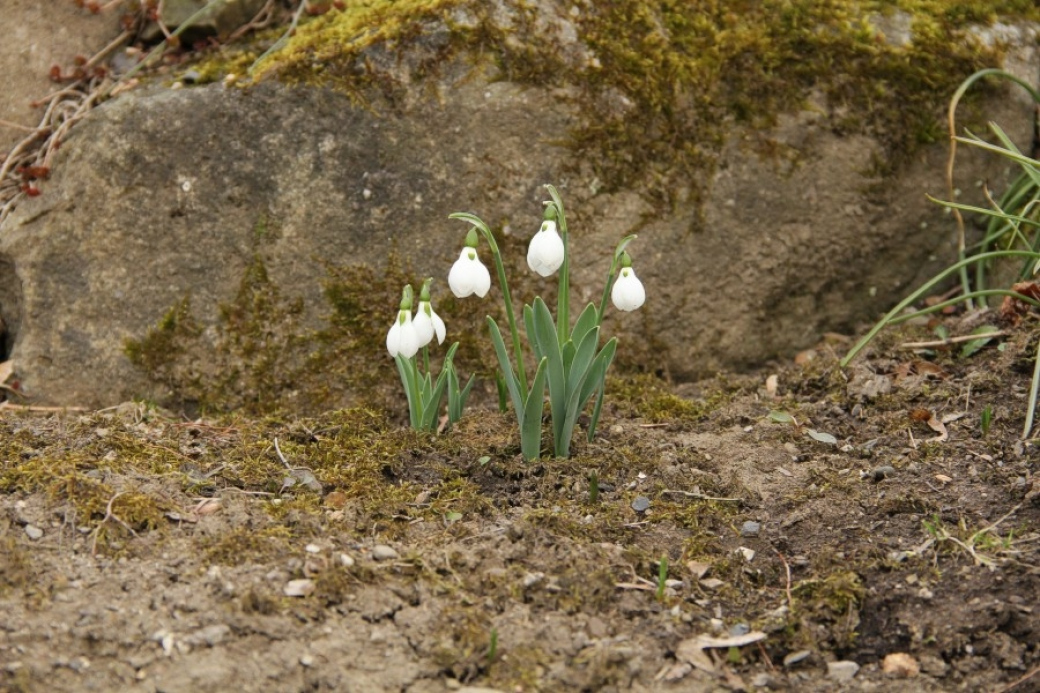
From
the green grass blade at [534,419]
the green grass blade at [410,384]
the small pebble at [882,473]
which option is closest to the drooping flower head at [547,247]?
the green grass blade at [534,419]

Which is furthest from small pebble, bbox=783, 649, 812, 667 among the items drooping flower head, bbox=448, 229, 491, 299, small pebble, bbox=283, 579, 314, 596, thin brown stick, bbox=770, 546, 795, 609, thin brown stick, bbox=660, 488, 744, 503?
drooping flower head, bbox=448, 229, 491, 299

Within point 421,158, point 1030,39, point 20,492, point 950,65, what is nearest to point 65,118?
point 421,158

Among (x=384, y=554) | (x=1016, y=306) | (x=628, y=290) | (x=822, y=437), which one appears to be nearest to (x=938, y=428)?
(x=822, y=437)

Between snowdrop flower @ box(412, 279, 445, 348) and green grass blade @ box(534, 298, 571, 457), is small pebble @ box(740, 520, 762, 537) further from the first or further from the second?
snowdrop flower @ box(412, 279, 445, 348)

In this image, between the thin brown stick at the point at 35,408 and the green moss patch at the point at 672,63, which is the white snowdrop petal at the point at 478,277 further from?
the thin brown stick at the point at 35,408

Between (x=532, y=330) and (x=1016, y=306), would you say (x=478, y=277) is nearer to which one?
(x=532, y=330)

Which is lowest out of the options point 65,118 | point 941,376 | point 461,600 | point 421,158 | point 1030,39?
point 941,376

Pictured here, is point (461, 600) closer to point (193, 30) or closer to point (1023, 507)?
point (1023, 507)
